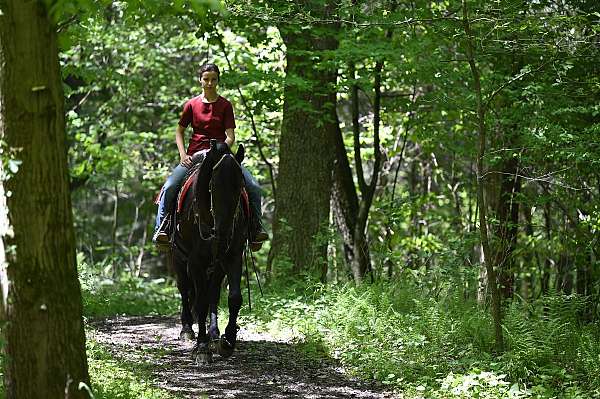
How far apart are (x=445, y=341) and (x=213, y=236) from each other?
2.85 meters

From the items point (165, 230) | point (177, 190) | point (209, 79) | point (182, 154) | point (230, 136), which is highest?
point (209, 79)

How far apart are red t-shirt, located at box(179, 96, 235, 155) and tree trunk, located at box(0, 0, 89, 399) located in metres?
4.87

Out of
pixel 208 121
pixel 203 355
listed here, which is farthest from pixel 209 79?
pixel 203 355

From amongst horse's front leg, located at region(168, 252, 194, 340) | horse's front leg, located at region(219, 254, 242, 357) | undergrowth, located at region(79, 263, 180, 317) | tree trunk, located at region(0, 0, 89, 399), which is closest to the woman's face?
horse's front leg, located at region(219, 254, 242, 357)

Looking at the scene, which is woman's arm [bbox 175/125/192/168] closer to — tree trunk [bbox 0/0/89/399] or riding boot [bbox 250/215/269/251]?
riding boot [bbox 250/215/269/251]

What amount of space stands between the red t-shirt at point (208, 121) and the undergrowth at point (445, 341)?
9.26ft

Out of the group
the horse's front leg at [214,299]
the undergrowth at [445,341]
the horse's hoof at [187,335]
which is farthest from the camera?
the horse's hoof at [187,335]

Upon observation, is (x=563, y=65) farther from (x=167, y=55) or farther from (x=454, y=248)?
(x=167, y=55)

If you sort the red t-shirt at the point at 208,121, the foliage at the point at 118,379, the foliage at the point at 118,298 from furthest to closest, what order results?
the foliage at the point at 118,298 → the red t-shirt at the point at 208,121 → the foliage at the point at 118,379

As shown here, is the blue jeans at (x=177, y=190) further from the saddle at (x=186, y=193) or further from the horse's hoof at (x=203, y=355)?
the horse's hoof at (x=203, y=355)

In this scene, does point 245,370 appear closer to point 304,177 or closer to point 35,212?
point 35,212

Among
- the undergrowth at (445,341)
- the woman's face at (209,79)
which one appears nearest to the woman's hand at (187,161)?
the woman's face at (209,79)

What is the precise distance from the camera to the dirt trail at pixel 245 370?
789 cm

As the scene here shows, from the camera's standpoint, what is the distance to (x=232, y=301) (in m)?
9.47
